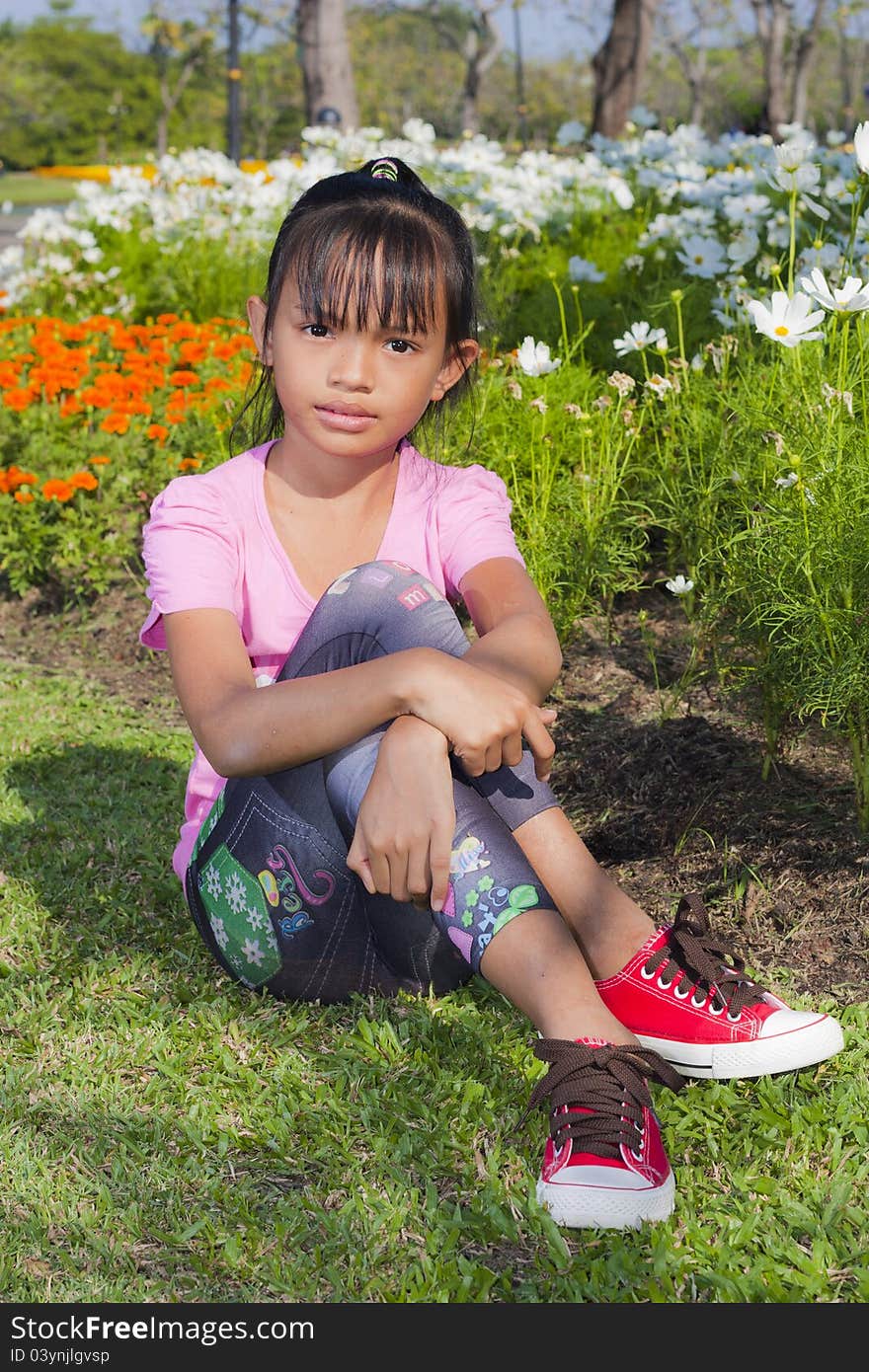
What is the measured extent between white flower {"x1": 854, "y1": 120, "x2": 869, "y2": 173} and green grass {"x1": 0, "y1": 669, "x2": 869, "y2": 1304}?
1434 mm

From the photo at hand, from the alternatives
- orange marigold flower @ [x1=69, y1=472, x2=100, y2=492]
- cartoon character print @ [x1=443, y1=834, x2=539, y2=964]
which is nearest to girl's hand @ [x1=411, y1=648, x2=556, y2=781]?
cartoon character print @ [x1=443, y1=834, x2=539, y2=964]

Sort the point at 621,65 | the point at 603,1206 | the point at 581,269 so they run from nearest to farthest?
the point at 603,1206 → the point at 581,269 → the point at 621,65

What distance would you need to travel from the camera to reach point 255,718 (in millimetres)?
1746

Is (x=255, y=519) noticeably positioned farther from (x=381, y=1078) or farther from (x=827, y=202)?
(x=827, y=202)

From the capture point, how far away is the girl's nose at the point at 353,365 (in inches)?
74.7

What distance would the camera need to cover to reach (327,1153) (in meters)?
1.81

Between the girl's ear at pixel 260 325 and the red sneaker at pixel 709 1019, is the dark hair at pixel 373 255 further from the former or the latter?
the red sneaker at pixel 709 1019

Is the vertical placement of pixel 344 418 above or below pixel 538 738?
above

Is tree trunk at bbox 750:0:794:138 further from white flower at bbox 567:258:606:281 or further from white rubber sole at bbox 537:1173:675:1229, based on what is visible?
white rubber sole at bbox 537:1173:675:1229

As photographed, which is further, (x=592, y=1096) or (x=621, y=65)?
(x=621, y=65)

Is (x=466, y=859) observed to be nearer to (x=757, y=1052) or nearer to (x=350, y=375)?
(x=757, y=1052)

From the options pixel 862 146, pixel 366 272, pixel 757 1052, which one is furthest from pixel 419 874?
pixel 862 146

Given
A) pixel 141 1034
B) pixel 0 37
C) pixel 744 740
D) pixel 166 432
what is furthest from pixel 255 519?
pixel 0 37

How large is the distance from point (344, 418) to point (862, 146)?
1119mm
